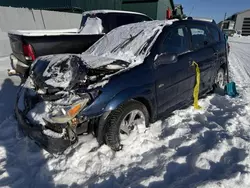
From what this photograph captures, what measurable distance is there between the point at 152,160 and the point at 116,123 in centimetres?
65

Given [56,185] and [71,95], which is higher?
[71,95]

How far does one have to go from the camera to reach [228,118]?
3.29 m

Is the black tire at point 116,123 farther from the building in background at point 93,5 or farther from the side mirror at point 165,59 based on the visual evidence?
the building in background at point 93,5

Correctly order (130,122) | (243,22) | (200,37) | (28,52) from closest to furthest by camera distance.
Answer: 1. (130,122)
2. (200,37)
3. (28,52)
4. (243,22)

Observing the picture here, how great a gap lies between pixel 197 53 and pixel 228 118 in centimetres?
124

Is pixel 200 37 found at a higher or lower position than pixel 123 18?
lower

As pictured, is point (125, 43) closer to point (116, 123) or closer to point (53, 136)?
point (116, 123)

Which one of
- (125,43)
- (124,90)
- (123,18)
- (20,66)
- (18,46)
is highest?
(123,18)

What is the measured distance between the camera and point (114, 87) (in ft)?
7.39

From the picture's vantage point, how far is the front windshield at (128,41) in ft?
9.45

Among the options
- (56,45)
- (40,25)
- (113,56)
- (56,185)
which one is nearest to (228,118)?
(113,56)

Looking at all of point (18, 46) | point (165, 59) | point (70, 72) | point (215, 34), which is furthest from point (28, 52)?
point (215, 34)

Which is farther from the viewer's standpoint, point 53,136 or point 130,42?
point 130,42

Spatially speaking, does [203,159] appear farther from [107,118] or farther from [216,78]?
[216,78]
